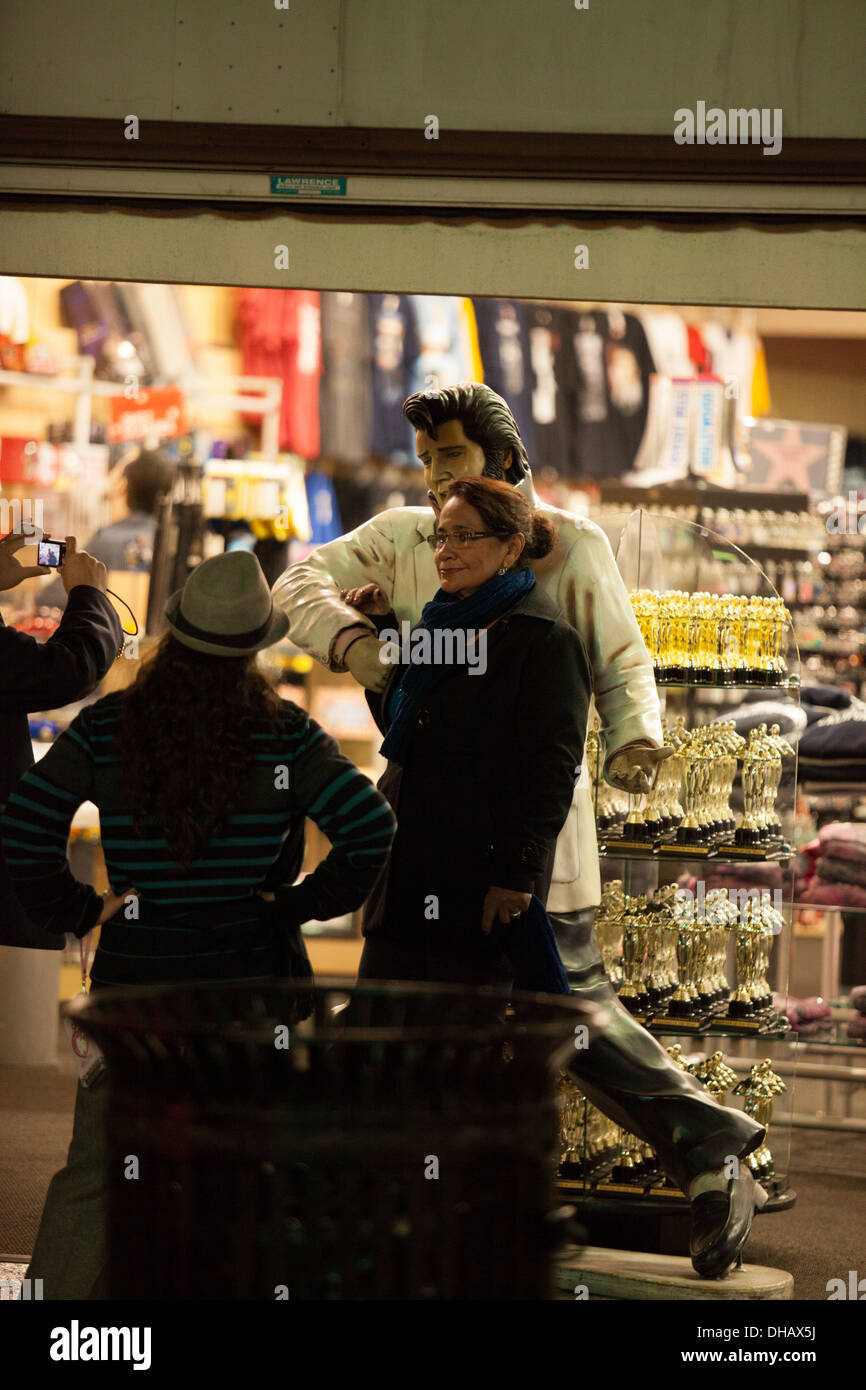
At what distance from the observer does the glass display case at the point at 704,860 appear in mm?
4094

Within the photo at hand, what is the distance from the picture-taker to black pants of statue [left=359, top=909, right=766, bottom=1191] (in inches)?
135

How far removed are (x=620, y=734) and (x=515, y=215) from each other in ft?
6.03

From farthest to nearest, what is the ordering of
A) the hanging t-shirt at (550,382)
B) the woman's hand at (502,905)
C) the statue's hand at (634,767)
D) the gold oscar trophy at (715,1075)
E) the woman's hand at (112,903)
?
the hanging t-shirt at (550,382)
the gold oscar trophy at (715,1075)
the statue's hand at (634,767)
the woman's hand at (502,905)
the woman's hand at (112,903)

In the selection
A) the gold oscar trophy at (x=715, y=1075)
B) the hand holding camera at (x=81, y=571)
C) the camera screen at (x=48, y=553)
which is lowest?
the gold oscar trophy at (x=715, y=1075)

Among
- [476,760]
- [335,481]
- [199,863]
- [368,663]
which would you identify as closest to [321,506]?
[335,481]

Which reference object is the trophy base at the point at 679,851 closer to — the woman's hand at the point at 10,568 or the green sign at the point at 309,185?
the woman's hand at the point at 10,568

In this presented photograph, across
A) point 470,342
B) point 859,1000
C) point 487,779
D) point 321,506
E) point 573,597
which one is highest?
point 470,342

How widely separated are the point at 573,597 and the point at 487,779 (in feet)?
2.09

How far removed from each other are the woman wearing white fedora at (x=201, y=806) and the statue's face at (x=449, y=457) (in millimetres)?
758

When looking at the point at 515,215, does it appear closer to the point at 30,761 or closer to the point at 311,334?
the point at 30,761

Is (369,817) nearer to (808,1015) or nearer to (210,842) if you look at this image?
(210,842)

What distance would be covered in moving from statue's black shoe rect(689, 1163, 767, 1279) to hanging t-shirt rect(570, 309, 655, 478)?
201 inches

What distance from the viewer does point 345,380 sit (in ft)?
25.5

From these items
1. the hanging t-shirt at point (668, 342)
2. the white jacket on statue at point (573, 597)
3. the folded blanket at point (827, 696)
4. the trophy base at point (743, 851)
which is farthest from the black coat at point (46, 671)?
the hanging t-shirt at point (668, 342)
